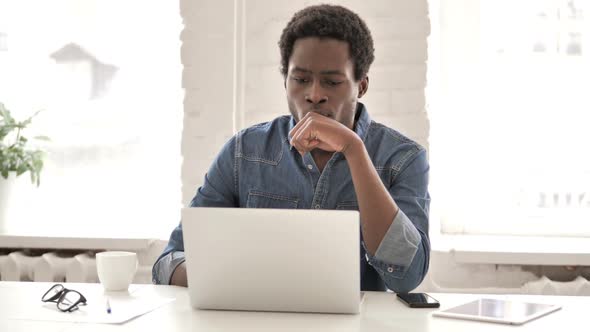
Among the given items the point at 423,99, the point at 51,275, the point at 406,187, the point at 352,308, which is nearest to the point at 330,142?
the point at 406,187

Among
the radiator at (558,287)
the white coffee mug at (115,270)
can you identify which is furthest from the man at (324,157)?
the radiator at (558,287)

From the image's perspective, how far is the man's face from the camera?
177 centimetres

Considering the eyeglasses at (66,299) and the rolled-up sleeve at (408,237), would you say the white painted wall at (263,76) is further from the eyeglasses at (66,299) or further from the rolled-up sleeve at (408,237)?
the eyeglasses at (66,299)

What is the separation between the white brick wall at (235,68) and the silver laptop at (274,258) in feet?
4.35

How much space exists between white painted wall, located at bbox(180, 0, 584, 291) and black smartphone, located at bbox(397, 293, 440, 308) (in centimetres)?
105

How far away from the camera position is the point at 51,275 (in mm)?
2715

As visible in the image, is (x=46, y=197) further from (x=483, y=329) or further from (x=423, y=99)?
(x=483, y=329)

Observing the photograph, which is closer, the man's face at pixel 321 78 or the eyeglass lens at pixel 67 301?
the eyeglass lens at pixel 67 301

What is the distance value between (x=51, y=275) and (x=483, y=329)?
1896 mm

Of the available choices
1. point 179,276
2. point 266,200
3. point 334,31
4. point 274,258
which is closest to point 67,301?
point 179,276

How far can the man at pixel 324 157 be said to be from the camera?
64.8 inches

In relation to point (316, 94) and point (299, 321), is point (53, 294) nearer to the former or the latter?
point (299, 321)

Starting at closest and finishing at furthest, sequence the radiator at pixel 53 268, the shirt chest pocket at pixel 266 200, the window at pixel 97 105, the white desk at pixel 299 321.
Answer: the white desk at pixel 299 321 → the shirt chest pocket at pixel 266 200 → the radiator at pixel 53 268 → the window at pixel 97 105

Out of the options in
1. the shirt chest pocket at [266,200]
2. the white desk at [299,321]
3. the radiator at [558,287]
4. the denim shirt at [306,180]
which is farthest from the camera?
the radiator at [558,287]
